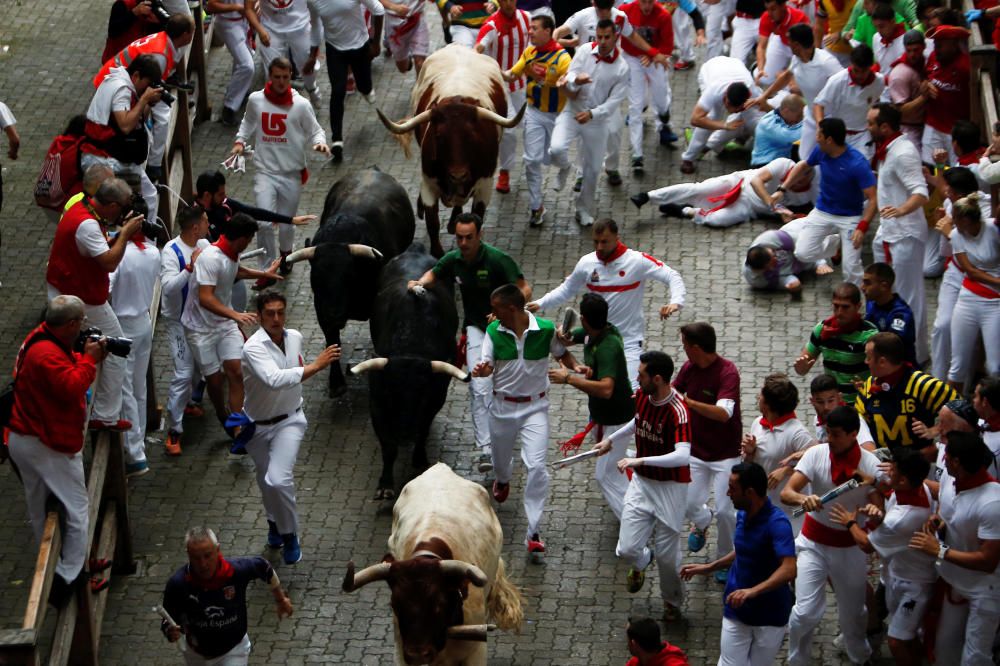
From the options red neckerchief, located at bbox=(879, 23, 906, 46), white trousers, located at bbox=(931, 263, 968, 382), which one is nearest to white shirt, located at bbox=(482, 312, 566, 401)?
white trousers, located at bbox=(931, 263, 968, 382)

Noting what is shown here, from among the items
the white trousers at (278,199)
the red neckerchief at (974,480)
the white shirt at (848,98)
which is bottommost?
the red neckerchief at (974,480)

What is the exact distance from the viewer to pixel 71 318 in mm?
10930

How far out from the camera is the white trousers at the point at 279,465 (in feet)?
40.7

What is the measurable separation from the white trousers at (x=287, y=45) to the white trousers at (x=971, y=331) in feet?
27.5

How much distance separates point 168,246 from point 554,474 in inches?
145

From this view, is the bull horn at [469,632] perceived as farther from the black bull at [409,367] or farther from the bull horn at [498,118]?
the bull horn at [498,118]

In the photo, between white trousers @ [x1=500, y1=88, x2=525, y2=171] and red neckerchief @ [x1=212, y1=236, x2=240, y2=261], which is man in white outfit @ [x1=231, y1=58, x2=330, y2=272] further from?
white trousers @ [x1=500, y1=88, x2=525, y2=171]

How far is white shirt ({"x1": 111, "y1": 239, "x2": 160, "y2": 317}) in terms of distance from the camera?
13.2m

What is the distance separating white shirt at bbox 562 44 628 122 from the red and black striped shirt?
586cm

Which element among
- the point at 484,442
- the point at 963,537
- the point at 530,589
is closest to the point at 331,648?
the point at 530,589

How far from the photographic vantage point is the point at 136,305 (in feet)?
43.8

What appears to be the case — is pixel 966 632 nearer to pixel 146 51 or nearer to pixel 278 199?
pixel 278 199

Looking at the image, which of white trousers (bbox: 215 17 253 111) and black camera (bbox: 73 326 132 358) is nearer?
black camera (bbox: 73 326 132 358)

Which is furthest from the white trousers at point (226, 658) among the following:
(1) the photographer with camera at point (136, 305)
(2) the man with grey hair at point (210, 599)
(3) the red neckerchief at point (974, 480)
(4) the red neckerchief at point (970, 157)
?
(4) the red neckerchief at point (970, 157)
